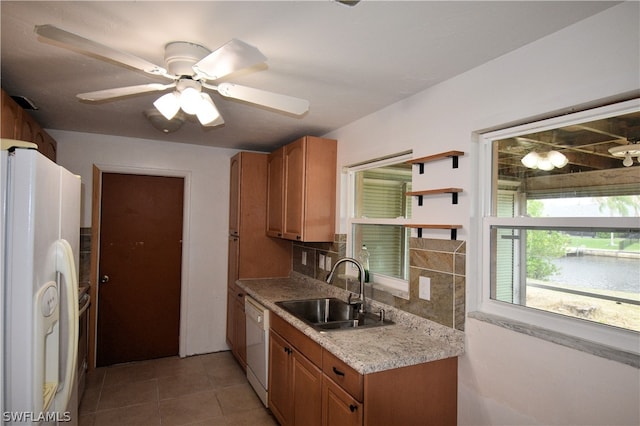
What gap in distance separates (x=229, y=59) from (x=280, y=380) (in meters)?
2.07

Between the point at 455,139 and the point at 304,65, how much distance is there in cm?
88

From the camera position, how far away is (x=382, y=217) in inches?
107

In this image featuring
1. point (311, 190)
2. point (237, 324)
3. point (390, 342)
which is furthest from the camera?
point (237, 324)

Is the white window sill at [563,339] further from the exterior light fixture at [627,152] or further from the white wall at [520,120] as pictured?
the exterior light fixture at [627,152]

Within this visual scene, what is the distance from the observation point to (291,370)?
7.55ft

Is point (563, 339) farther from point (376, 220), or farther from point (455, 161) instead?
point (376, 220)

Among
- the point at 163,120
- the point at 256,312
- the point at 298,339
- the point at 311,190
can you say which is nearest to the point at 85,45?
the point at 163,120

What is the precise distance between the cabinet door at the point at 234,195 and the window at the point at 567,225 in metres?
2.48

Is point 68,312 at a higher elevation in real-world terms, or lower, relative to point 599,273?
lower

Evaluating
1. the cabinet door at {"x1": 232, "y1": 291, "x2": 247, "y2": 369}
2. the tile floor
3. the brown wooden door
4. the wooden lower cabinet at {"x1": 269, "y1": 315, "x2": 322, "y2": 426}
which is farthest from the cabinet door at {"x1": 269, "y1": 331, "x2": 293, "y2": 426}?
the brown wooden door

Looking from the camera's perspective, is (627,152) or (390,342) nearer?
(627,152)

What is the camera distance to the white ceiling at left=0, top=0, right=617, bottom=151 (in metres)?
1.34

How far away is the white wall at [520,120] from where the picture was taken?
4.19 feet

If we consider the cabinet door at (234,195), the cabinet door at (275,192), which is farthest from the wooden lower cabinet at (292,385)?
the cabinet door at (234,195)
